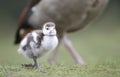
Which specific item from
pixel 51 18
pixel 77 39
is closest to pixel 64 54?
pixel 77 39

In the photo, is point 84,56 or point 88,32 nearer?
point 84,56

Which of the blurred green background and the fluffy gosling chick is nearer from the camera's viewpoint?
the fluffy gosling chick

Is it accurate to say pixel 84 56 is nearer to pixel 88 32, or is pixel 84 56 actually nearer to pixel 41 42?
pixel 88 32

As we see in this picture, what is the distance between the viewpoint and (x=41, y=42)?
4820 mm

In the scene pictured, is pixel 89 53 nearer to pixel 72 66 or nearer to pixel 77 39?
pixel 77 39

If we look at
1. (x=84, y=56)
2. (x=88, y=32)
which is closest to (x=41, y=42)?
(x=84, y=56)

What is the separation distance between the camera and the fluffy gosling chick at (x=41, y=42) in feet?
15.7

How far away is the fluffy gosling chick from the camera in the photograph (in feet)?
15.7

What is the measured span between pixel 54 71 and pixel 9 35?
A: 8885mm

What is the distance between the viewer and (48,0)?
25.4ft

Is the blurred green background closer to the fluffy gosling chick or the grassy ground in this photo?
the grassy ground

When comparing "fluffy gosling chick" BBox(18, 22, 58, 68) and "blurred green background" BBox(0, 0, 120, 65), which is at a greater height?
"blurred green background" BBox(0, 0, 120, 65)

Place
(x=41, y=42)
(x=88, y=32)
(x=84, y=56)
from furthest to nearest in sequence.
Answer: (x=88, y=32)
(x=84, y=56)
(x=41, y=42)

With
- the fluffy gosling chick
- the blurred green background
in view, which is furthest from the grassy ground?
the fluffy gosling chick
